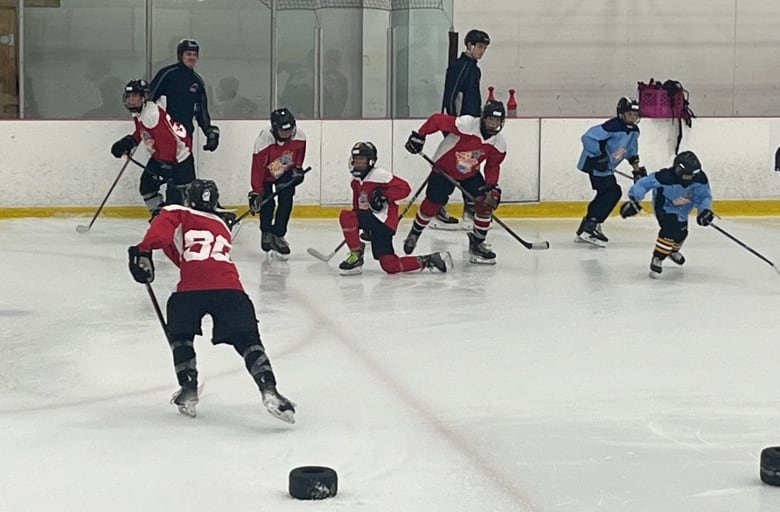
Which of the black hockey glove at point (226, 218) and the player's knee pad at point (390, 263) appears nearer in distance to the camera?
the black hockey glove at point (226, 218)

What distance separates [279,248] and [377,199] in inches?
36.1

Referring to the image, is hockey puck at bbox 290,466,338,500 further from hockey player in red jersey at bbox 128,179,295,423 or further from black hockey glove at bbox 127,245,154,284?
black hockey glove at bbox 127,245,154,284

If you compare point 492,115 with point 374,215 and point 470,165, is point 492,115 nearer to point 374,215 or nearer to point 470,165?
point 470,165

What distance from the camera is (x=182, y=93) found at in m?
8.41

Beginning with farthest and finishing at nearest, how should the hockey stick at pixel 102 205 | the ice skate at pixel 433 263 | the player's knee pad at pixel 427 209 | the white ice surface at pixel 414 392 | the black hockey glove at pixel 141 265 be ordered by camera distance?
the hockey stick at pixel 102 205
the player's knee pad at pixel 427 209
the ice skate at pixel 433 263
the black hockey glove at pixel 141 265
the white ice surface at pixel 414 392

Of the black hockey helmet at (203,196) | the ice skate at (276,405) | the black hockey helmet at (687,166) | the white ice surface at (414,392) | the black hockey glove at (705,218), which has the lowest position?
the white ice surface at (414,392)

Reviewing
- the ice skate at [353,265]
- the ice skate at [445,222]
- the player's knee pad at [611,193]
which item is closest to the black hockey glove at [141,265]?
the ice skate at [353,265]

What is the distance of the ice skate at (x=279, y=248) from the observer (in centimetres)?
727

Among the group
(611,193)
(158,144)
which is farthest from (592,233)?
(158,144)

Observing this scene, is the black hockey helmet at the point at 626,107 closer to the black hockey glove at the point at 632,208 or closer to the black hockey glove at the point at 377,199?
the black hockey glove at the point at 632,208

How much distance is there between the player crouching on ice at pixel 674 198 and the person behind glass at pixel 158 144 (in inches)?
93.6

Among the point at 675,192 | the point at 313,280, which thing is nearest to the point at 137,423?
the point at 313,280

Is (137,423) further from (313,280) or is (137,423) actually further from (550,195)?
(550,195)

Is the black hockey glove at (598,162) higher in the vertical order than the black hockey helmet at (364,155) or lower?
lower
